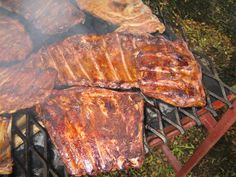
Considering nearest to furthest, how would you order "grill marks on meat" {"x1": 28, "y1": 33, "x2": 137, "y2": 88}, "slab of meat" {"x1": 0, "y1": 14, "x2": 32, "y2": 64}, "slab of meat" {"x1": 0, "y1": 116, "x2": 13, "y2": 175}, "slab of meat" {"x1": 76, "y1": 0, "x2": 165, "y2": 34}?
"slab of meat" {"x1": 0, "y1": 116, "x2": 13, "y2": 175}, "grill marks on meat" {"x1": 28, "y1": 33, "x2": 137, "y2": 88}, "slab of meat" {"x1": 0, "y1": 14, "x2": 32, "y2": 64}, "slab of meat" {"x1": 76, "y1": 0, "x2": 165, "y2": 34}

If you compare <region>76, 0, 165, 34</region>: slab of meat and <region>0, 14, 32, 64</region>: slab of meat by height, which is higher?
<region>76, 0, 165, 34</region>: slab of meat

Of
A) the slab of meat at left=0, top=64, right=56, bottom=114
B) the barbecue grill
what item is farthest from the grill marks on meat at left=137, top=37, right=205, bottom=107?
the slab of meat at left=0, top=64, right=56, bottom=114

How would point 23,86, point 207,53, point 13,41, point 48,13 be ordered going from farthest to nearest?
point 207,53, point 48,13, point 13,41, point 23,86

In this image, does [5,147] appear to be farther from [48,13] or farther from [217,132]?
[217,132]

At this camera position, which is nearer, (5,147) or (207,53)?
(5,147)

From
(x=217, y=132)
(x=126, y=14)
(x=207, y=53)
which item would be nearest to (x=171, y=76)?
(x=217, y=132)

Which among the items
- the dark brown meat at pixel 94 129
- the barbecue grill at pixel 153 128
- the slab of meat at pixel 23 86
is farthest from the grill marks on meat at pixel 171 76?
the slab of meat at pixel 23 86

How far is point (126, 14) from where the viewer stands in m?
3.69

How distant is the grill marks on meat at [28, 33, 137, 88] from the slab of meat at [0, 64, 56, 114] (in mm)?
134

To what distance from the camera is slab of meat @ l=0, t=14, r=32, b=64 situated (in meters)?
3.22

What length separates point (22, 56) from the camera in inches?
128

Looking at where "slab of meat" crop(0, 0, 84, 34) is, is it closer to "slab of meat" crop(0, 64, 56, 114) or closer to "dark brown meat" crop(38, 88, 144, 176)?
"slab of meat" crop(0, 64, 56, 114)

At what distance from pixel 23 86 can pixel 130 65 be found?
1055 mm

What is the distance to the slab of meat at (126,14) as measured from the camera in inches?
141
